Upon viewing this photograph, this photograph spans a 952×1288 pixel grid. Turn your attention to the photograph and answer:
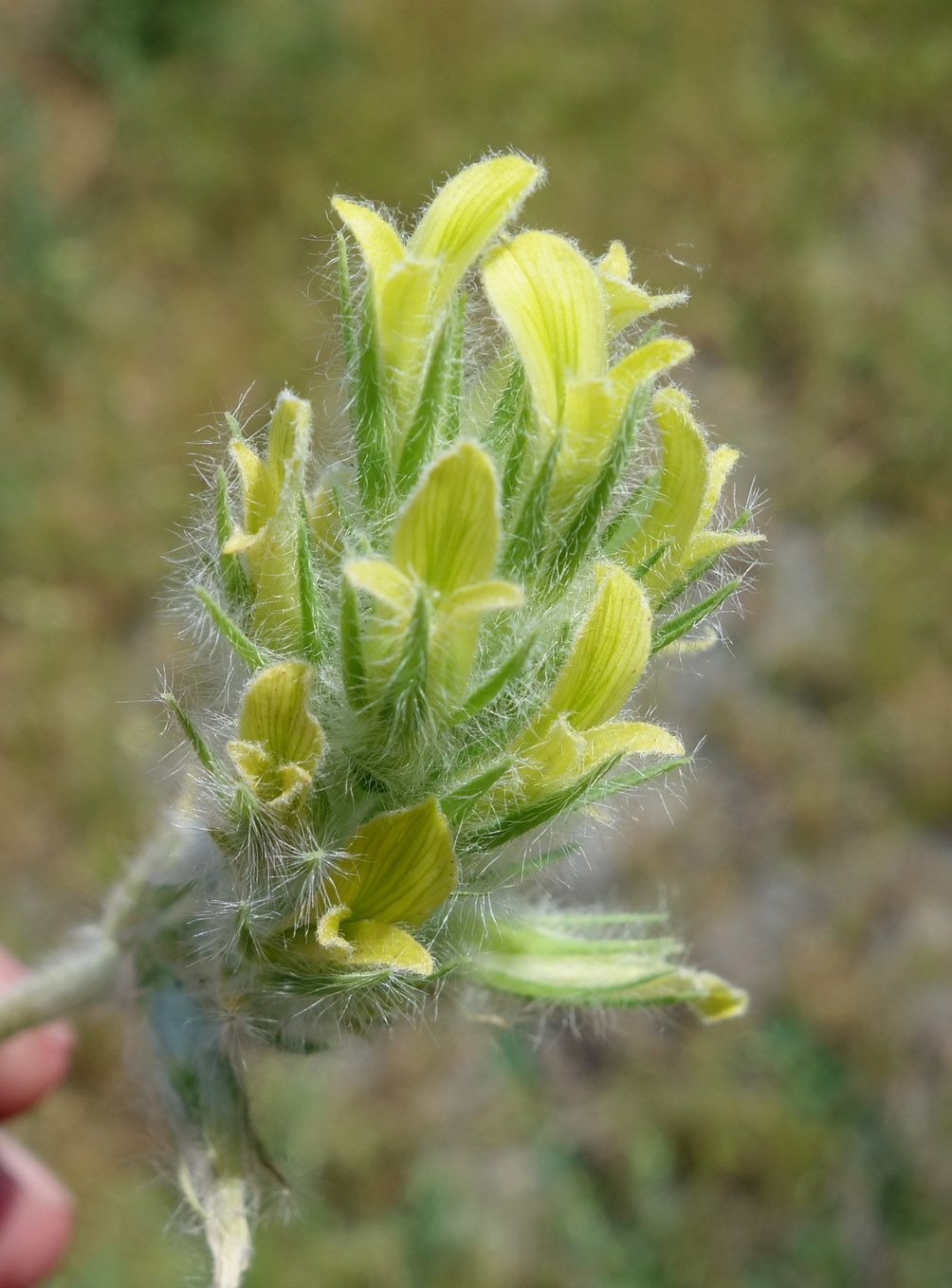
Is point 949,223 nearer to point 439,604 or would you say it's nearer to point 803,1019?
point 803,1019

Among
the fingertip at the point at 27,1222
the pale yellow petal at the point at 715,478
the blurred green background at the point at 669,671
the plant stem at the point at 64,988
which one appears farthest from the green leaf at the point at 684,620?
the fingertip at the point at 27,1222

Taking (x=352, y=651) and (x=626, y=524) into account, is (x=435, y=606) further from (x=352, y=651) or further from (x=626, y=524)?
(x=626, y=524)

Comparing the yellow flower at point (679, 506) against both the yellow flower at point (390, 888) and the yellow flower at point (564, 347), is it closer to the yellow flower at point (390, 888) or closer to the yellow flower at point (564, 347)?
the yellow flower at point (564, 347)

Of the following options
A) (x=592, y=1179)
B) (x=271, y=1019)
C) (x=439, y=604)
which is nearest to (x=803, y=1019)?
(x=592, y=1179)

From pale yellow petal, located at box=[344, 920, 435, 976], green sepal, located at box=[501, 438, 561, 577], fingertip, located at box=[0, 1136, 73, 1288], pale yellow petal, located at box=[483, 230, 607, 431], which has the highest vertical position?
pale yellow petal, located at box=[483, 230, 607, 431]

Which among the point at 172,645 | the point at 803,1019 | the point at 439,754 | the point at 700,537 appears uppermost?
the point at 172,645

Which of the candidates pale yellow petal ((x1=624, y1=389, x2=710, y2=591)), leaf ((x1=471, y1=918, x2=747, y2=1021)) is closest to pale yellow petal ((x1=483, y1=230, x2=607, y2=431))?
pale yellow petal ((x1=624, y1=389, x2=710, y2=591))

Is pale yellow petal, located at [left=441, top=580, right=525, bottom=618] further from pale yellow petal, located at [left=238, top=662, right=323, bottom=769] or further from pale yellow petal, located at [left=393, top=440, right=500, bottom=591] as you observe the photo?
pale yellow petal, located at [left=238, top=662, right=323, bottom=769]
